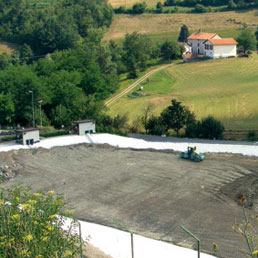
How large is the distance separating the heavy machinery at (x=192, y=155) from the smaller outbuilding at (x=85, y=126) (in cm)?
967

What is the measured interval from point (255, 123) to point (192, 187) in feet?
58.1

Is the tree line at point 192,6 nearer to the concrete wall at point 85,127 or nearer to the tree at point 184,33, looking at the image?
the tree at point 184,33

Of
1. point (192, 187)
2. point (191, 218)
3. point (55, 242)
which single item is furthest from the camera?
point (192, 187)

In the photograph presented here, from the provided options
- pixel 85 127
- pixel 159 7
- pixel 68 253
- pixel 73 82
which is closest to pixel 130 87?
pixel 73 82

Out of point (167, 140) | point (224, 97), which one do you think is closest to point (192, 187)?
point (167, 140)

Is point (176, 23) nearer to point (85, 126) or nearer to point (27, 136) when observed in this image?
point (85, 126)

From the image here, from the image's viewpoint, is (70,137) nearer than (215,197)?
No

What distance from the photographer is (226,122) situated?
1658 inches

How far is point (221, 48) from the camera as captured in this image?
7069 centimetres

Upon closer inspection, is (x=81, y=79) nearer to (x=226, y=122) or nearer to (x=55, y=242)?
(x=226, y=122)

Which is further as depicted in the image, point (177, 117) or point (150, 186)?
point (177, 117)

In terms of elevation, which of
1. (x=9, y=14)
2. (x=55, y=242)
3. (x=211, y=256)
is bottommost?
(x=211, y=256)

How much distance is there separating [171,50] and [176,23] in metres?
22.2

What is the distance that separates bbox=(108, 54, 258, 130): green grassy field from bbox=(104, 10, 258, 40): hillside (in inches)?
733
